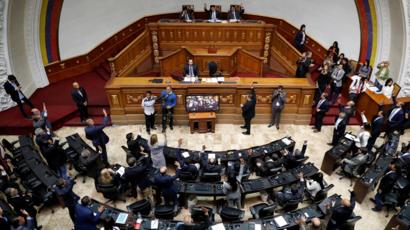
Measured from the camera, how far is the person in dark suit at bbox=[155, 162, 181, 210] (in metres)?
6.22

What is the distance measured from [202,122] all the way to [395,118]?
17.6ft

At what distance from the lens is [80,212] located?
5.38 metres

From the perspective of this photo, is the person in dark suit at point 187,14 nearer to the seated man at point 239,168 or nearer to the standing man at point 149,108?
the standing man at point 149,108

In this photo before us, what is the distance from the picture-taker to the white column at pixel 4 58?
923cm

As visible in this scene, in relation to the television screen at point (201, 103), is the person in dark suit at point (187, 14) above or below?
above

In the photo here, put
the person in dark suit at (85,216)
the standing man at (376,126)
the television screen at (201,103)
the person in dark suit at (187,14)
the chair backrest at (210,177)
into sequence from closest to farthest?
the person in dark suit at (85,216), the chair backrest at (210,177), the standing man at (376,126), the television screen at (201,103), the person in dark suit at (187,14)

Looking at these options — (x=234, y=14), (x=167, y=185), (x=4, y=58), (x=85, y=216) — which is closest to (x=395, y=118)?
(x=167, y=185)

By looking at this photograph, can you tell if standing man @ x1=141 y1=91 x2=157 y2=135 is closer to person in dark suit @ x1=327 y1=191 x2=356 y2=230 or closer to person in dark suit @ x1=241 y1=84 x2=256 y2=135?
person in dark suit @ x1=241 y1=84 x2=256 y2=135

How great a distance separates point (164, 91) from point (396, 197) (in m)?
6.29

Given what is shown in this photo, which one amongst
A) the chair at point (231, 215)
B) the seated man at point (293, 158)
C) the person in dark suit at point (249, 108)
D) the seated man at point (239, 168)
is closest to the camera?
the chair at point (231, 215)

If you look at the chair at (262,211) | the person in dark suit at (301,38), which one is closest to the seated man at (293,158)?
the chair at (262,211)

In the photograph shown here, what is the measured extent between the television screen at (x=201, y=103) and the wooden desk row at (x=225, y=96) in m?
0.16

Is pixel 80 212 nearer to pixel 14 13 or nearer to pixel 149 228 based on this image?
pixel 149 228

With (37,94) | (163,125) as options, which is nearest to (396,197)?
(163,125)
